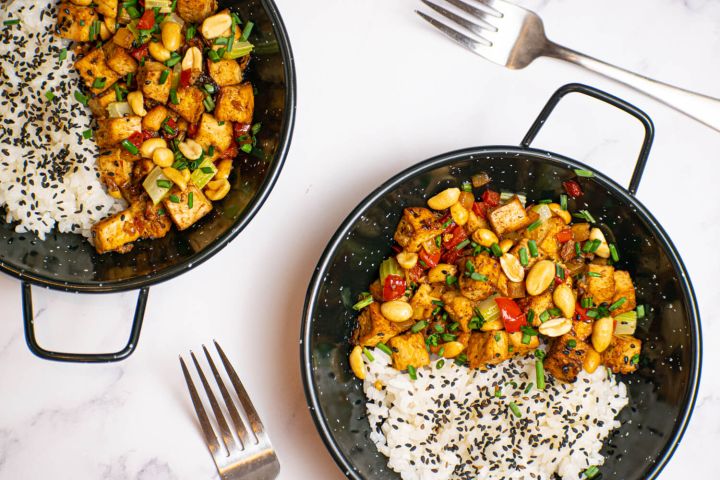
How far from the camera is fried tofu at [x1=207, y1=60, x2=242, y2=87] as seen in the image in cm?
215

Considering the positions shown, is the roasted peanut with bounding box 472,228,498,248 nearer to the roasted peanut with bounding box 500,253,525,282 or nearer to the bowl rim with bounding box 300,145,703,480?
the roasted peanut with bounding box 500,253,525,282

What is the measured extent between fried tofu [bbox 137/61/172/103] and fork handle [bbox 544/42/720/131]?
1.46 metres

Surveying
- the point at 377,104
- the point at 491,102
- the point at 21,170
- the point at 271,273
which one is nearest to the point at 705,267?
the point at 491,102

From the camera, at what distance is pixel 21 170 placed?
2.28 m

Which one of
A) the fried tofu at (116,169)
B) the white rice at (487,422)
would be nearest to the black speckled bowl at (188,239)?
the fried tofu at (116,169)

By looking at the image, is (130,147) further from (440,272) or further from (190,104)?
(440,272)

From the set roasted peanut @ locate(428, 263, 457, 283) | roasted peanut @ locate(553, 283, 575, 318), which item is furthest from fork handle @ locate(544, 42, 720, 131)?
roasted peanut @ locate(428, 263, 457, 283)

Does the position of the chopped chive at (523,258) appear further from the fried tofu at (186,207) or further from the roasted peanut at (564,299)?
the fried tofu at (186,207)

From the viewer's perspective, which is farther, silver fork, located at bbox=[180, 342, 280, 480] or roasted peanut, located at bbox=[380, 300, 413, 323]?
silver fork, located at bbox=[180, 342, 280, 480]

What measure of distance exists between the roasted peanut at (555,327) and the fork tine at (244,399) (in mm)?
1068

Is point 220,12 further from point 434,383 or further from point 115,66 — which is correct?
point 434,383

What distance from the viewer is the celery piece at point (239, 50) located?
Answer: 216cm

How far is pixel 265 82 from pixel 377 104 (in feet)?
1.45

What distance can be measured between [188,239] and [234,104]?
496 millimetres
